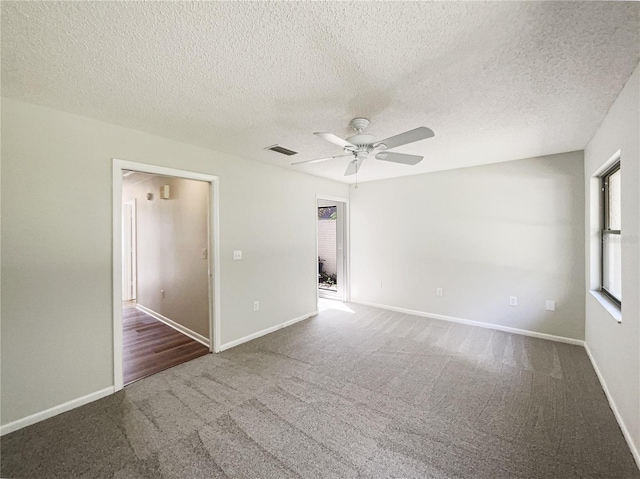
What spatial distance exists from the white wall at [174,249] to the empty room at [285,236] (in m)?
0.06

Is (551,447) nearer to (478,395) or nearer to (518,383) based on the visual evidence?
(478,395)

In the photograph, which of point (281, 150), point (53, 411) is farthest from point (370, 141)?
point (53, 411)

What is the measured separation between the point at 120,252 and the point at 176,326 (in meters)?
2.01

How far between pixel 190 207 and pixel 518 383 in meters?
4.22

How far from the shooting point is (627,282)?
185 cm

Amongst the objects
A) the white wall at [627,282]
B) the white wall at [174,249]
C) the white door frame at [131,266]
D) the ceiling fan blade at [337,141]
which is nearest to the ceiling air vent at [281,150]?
the white wall at [174,249]

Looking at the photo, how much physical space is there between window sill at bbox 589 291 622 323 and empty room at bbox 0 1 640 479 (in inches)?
2.2

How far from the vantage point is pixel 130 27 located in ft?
4.31

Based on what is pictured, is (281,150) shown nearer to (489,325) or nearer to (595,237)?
(595,237)

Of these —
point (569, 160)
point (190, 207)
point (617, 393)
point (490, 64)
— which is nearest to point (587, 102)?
point (490, 64)

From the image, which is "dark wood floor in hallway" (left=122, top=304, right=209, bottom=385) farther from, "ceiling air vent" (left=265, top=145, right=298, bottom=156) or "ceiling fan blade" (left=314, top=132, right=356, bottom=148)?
"ceiling fan blade" (left=314, top=132, right=356, bottom=148)

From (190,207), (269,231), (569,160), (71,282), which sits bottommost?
(71,282)

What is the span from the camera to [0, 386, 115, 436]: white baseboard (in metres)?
1.95

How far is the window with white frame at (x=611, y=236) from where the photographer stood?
2.45 metres
